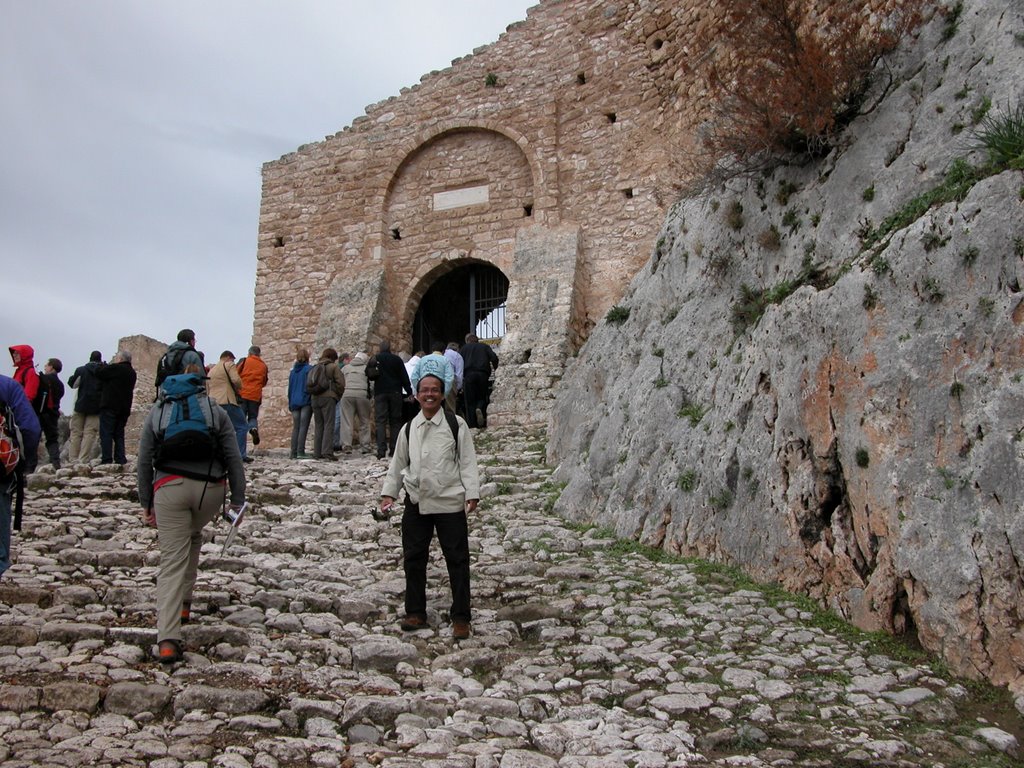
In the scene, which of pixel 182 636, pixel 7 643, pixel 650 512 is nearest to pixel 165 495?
pixel 182 636

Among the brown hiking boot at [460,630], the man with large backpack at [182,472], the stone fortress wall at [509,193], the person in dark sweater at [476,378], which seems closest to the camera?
the man with large backpack at [182,472]

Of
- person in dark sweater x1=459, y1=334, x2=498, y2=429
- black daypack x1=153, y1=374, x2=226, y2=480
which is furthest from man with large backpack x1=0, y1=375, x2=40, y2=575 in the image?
person in dark sweater x1=459, y1=334, x2=498, y2=429

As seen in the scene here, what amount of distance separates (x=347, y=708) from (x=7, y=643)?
2.08 metres

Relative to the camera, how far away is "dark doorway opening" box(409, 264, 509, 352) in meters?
16.1

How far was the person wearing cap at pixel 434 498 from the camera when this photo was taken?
5.64 metres

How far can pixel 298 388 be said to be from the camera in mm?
11969

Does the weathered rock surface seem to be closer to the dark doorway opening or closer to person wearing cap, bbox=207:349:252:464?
person wearing cap, bbox=207:349:252:464

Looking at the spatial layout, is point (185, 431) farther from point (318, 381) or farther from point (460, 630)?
point (318, 381)

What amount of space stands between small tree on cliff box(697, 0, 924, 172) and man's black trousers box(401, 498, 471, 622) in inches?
177

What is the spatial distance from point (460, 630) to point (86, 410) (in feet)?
24.5

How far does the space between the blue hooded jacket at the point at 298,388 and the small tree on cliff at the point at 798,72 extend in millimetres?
6342

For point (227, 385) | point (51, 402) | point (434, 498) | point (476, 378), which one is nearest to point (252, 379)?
point (227, 385)

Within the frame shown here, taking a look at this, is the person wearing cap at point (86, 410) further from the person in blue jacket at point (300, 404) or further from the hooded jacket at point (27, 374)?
the person in blue jacket at point (300, 404)

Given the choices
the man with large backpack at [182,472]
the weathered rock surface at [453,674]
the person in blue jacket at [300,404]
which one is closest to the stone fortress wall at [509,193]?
the person in blue jacket at [300,404]
